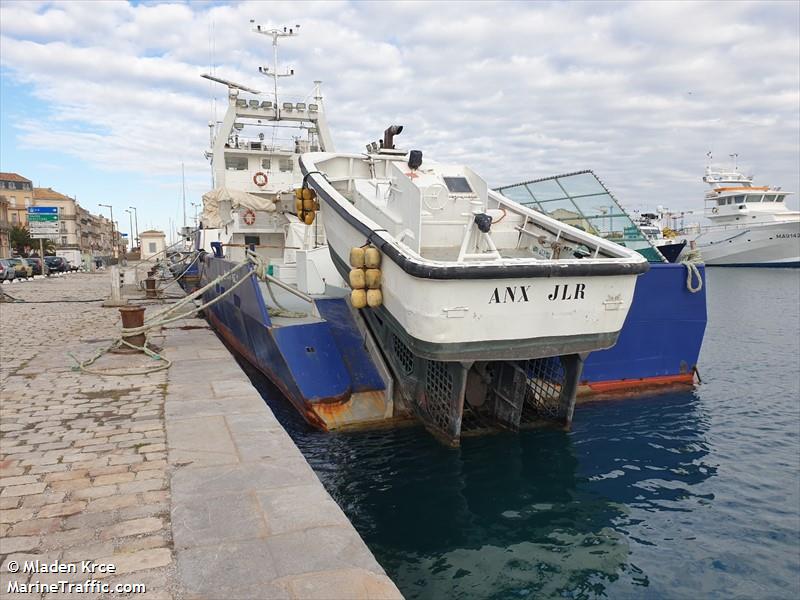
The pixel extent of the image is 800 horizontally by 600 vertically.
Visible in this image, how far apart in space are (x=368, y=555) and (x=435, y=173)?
641cm

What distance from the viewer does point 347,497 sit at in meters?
6.25

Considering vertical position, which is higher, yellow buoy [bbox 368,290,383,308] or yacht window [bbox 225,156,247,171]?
yacht window [bbox 225,156,247,171]

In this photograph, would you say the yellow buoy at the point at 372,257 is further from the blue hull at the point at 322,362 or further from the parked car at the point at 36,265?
the parked car at the point at 36,265

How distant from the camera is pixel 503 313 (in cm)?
645

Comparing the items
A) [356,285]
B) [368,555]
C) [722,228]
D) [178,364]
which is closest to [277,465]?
[368,555]

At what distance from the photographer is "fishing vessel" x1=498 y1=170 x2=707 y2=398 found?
9.68 m

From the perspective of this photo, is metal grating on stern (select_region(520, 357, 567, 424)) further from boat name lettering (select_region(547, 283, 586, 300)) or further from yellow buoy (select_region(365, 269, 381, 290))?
yellow buoy (select_region(365, 269, 381, 290))

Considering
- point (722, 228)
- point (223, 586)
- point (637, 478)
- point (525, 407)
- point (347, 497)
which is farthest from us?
point (722, 228)

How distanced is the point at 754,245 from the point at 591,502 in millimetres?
60501

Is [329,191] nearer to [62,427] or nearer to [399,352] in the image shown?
[399,352]

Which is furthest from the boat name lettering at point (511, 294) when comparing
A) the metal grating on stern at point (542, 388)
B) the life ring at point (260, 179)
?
the life ring at point (260, 179)

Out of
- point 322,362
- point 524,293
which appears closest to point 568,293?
point 524,293

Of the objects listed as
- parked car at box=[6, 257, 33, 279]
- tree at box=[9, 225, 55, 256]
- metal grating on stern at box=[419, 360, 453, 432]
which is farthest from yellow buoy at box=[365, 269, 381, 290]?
tree at box=[9, 225, 55, 256]

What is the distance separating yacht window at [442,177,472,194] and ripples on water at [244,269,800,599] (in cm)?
349
